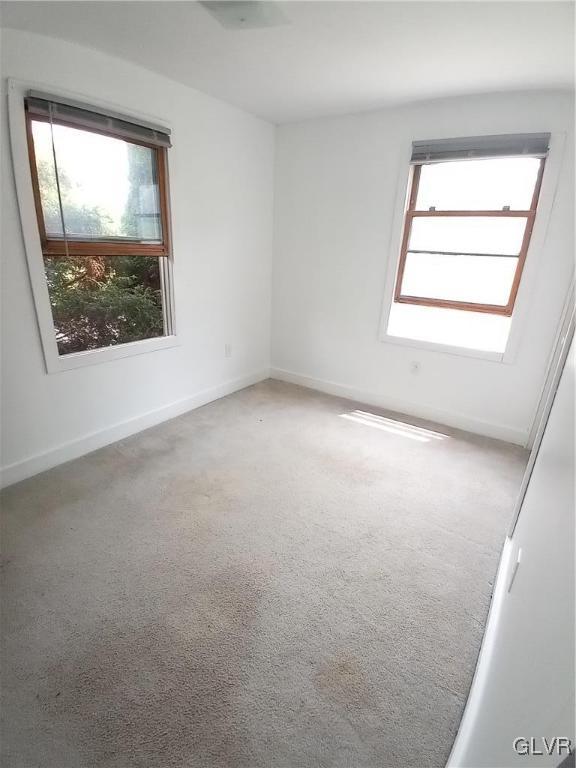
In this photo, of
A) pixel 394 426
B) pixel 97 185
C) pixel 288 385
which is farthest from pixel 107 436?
pixel 394 426

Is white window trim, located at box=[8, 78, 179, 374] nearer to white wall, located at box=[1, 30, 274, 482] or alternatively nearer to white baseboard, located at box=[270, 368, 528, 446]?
white wall, located at box=[1, 30, 274, 482]

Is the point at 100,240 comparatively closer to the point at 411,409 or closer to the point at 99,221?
the point at 99,221

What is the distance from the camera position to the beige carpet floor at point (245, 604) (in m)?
1.11

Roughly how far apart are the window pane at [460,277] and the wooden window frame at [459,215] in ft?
0.12

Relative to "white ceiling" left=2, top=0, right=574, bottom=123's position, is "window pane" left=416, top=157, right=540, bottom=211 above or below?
below

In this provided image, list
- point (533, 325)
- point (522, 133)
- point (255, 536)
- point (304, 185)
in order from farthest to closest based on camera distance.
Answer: point (304, 185) → point (533, 325) → point (522, 133) → point (255, 536)

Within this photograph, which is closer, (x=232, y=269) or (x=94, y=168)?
(x=94, y=168)

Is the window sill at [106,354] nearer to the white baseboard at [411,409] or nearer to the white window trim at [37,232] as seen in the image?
the white window trim at [37,232]

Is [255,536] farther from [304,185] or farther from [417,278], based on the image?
[304,185]

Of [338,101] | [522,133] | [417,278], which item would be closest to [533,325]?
[417,278]

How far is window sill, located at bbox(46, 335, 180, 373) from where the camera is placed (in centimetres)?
226

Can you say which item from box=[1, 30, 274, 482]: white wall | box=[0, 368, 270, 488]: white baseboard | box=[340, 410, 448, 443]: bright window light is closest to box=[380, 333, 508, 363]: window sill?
box=[340, 410, 448, 443]: bright window light

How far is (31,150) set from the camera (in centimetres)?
193

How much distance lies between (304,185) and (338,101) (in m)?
0.74
